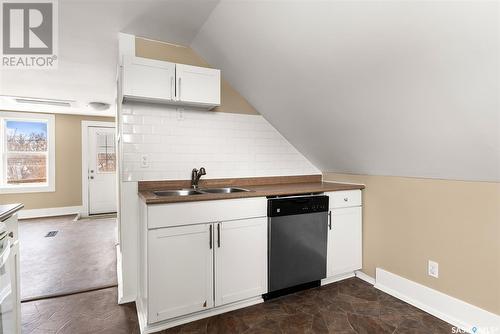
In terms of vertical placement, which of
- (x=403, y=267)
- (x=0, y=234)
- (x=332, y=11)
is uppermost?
(x=332, y=11)

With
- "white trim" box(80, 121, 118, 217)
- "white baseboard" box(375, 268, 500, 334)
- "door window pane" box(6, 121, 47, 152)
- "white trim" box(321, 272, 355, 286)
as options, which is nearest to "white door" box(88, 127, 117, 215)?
"white trim" box(80, 121, 118, 217)

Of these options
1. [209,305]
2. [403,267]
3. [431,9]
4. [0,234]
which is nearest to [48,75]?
[0,234]

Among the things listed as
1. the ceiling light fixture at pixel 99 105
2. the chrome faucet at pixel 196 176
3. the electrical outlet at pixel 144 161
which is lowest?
the chrome faucet at pixel 196 176

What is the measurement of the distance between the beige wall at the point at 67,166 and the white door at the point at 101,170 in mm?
260

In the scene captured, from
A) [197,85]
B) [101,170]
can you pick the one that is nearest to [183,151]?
[197,85]

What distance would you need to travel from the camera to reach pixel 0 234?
1.27 m

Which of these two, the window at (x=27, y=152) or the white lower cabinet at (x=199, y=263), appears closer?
the white lower cabinet at (x=199, y=263)

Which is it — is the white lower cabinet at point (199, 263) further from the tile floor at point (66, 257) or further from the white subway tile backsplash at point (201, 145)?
the tile floor at point (66, 257)

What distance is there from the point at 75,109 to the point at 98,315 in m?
4.64

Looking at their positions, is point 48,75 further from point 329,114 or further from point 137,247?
point 329,114

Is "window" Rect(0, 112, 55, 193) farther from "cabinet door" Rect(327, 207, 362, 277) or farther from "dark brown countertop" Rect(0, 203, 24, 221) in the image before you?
"cabinet door" Rect(327, 207, 362, 277)

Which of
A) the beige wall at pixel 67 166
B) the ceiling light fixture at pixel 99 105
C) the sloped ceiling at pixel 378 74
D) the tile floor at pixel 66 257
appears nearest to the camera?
the sloped ceiling at pixel 378 74

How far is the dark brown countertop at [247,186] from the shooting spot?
1961 millimetres

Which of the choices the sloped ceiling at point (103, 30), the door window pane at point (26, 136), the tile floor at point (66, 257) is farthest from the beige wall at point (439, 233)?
the door window pane at point (26, 136)
